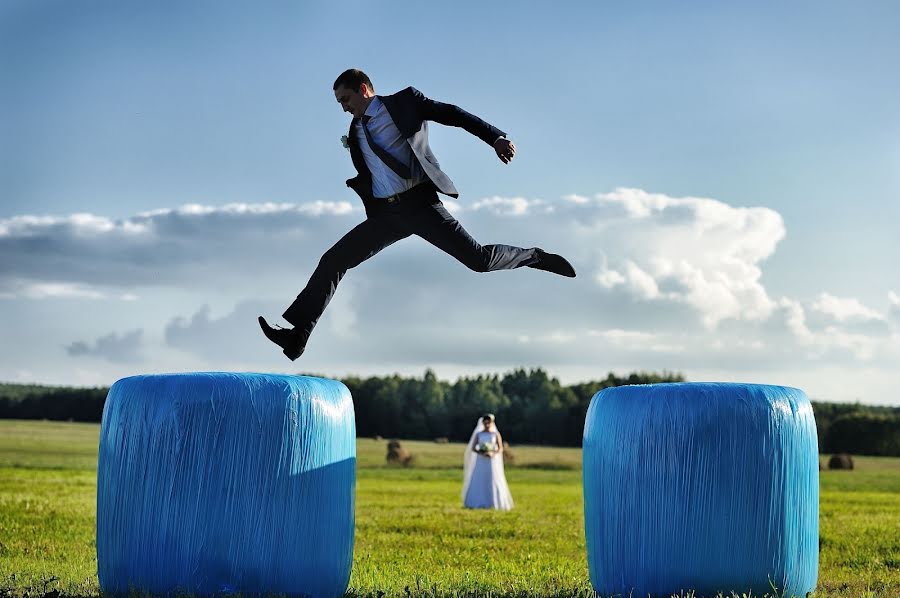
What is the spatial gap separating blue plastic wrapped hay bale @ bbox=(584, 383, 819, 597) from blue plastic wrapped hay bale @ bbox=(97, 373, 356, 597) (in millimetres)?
2062

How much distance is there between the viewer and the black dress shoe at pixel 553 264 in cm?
943

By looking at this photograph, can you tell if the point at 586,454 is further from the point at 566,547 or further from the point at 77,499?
the point at 77,499

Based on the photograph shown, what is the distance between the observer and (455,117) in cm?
830

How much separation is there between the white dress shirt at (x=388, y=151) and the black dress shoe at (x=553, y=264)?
1.60m

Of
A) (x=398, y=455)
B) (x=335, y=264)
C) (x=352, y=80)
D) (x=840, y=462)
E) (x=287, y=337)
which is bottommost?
(x=398, y=455)

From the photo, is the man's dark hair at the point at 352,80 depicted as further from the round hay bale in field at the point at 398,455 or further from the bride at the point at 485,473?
the round hay bale in field at the point at 398,455

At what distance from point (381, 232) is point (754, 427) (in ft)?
10.2

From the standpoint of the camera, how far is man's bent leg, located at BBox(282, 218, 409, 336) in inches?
332

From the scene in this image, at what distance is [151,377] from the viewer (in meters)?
7.67

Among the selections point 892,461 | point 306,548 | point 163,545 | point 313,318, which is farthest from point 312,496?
point 892,461

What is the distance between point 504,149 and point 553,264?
1.63m

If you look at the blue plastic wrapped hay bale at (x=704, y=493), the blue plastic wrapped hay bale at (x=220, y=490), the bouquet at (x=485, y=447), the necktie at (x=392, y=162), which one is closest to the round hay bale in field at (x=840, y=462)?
the bouquet at (x=485, y=447)

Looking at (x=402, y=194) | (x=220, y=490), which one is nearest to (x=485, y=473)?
(x=402, y=194)

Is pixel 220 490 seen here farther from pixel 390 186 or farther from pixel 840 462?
pixel 840 462
